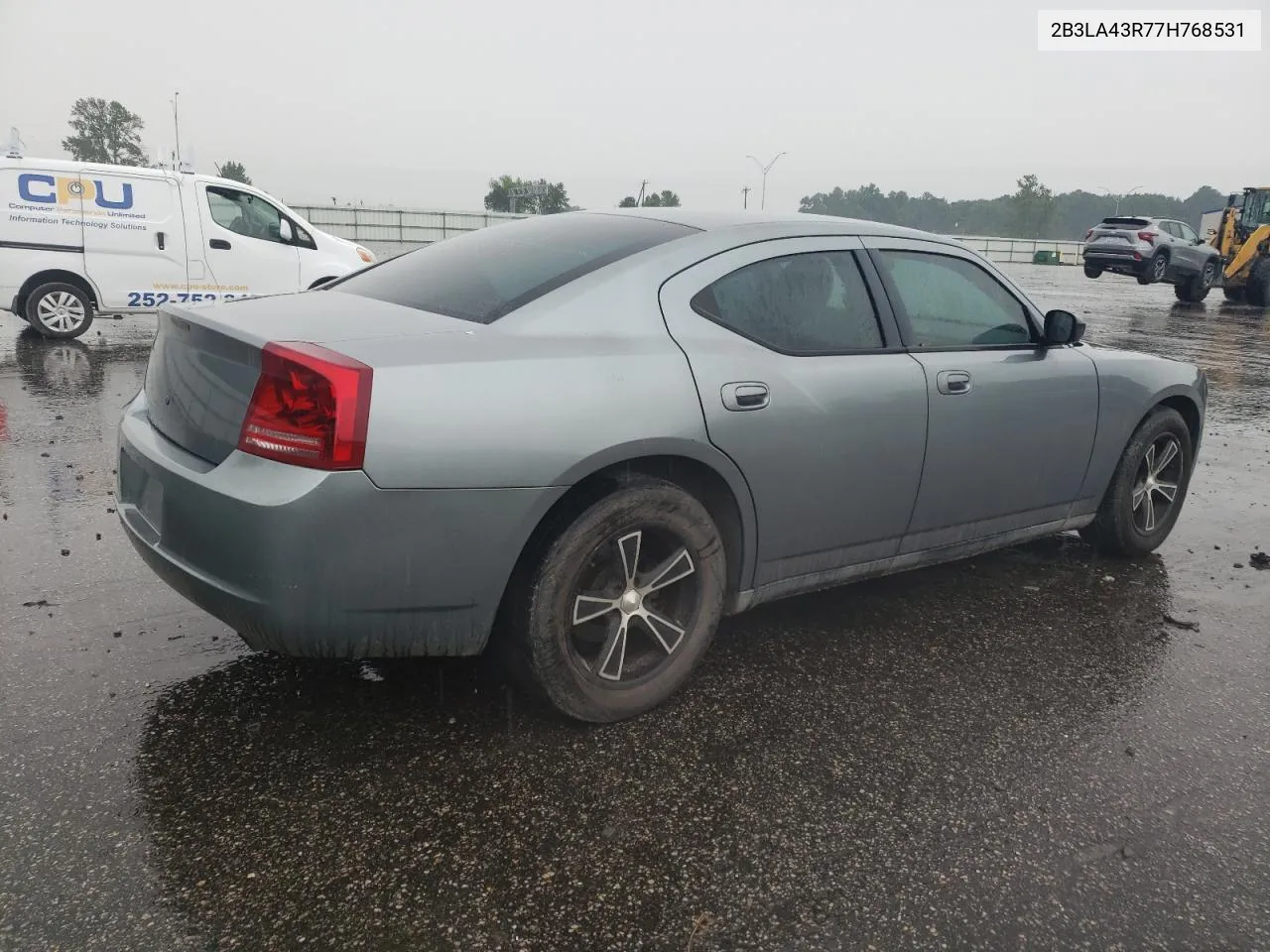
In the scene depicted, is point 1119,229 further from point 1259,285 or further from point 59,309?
point 59,309

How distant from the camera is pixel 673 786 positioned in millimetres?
2607

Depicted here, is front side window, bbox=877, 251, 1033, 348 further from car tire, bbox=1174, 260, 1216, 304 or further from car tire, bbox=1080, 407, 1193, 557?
car tire, bbox=1174, 260, 1216, 304

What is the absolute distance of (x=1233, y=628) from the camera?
3.87 m

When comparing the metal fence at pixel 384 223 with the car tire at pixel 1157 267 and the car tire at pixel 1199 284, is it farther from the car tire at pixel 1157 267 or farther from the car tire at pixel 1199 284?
the car tire at pixel 1199 284

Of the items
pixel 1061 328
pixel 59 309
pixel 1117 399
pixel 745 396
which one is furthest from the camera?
pixel 59 309

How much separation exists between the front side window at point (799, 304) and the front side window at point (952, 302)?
0.22m

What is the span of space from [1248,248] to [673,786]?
25.2m

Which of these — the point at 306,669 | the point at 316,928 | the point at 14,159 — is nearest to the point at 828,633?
the point at 306,669

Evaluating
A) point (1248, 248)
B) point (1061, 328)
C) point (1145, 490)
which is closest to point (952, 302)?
point (1061, 328)

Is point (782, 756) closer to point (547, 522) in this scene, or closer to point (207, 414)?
point (547, 522)

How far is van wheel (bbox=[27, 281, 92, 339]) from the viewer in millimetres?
10250

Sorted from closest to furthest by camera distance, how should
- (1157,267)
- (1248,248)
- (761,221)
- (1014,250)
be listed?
(761,221)
(1248,248)
(1157,267)
(1014,250)

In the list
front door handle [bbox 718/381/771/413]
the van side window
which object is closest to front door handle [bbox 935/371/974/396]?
front door handle [bbox 718/381/771/413]

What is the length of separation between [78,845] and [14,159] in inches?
400
